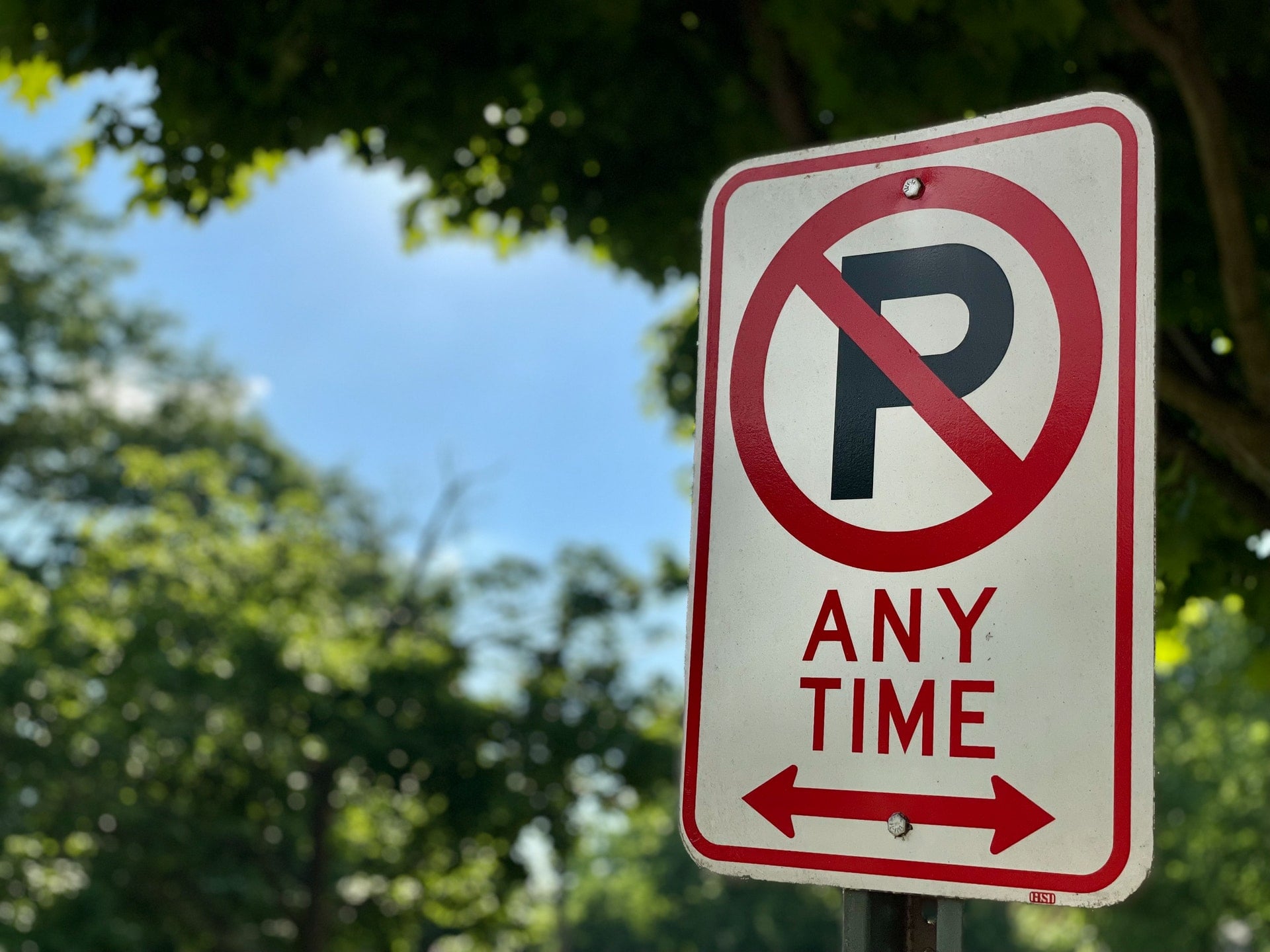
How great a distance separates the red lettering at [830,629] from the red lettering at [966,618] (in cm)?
12

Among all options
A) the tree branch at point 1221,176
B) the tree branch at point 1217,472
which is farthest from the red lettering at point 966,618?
the tree branch at point 1221,176

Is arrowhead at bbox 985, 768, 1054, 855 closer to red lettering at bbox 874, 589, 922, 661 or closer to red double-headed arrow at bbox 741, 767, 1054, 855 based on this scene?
red double-headed arrow at bbox 741, 767, 1054, 855

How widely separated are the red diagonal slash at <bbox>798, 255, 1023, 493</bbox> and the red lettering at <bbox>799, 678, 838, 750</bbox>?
0.95 ft

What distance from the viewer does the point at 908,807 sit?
1.35m

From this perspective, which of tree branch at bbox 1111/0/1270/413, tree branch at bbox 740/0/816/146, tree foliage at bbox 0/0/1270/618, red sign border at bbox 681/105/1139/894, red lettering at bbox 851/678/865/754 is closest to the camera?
red sign border at bbox 681/105/1139/894

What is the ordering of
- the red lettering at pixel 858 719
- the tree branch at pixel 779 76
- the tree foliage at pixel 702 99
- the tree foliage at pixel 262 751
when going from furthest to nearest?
1. the tree foliage at pixel 262 751
2. the tree branch at pixel 779 76
3. the tree foliage at pixel 702 99
4. the red lettering at pixel 858 719

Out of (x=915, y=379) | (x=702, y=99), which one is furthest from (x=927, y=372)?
(x=702, y=99)

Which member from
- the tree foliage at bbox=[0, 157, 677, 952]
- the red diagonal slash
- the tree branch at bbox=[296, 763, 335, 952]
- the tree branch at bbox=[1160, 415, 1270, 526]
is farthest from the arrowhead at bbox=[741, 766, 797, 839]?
the tree branch at bbox=[296, 763, 335, 952]

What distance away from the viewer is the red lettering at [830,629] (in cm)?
143

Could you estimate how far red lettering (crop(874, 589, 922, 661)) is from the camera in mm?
1395

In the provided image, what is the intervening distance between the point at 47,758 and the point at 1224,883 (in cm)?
1664

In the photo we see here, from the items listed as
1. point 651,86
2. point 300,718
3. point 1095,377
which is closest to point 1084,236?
point 1095,377

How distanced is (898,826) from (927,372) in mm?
527

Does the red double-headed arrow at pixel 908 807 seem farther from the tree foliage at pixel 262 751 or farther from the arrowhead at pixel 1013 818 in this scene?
the tree foliage at pixel 262 751
